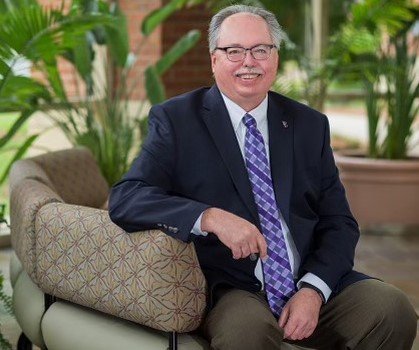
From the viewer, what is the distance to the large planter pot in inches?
257

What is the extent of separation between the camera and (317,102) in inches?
284

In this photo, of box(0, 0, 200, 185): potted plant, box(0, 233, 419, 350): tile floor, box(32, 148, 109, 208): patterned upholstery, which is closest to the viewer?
box(32, 148, 109, 208): patterned upholstery

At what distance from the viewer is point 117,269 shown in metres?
2.83

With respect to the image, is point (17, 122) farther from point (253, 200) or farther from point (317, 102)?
point (317, 102)

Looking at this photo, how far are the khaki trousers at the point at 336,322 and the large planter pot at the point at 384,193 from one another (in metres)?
3.63

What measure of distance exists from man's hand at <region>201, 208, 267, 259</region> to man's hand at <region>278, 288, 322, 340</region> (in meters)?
0.21

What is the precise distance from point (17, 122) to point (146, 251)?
2.49 meters

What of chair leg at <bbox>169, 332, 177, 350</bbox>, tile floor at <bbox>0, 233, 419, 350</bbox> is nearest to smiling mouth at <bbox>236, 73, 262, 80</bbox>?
chair leg at <bbox>169, 332, 177, 350</bbox>

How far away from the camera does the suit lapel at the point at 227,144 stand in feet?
9.72

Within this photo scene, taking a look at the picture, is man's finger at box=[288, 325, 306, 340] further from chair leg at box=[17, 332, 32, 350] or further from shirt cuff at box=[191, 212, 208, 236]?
chair leg at box=[17, 332, 32, 350]

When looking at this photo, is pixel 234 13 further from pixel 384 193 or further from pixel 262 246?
pixel 384 193

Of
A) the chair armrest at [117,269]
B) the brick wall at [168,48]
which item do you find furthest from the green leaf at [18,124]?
the brick wall at [168,48]

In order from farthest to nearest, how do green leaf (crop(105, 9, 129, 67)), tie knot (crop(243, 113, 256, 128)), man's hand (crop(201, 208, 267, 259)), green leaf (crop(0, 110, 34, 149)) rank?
green leaf (crop(105, 9, 129, 67))
green leaf (crop(0, 110, 34, 149))
tie knot (crop(243, 113, 256, 128))
man's hand (crop(201, 208, 267, 259))

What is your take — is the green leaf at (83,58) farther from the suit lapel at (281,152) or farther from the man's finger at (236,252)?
the man's finger at (236,252)
